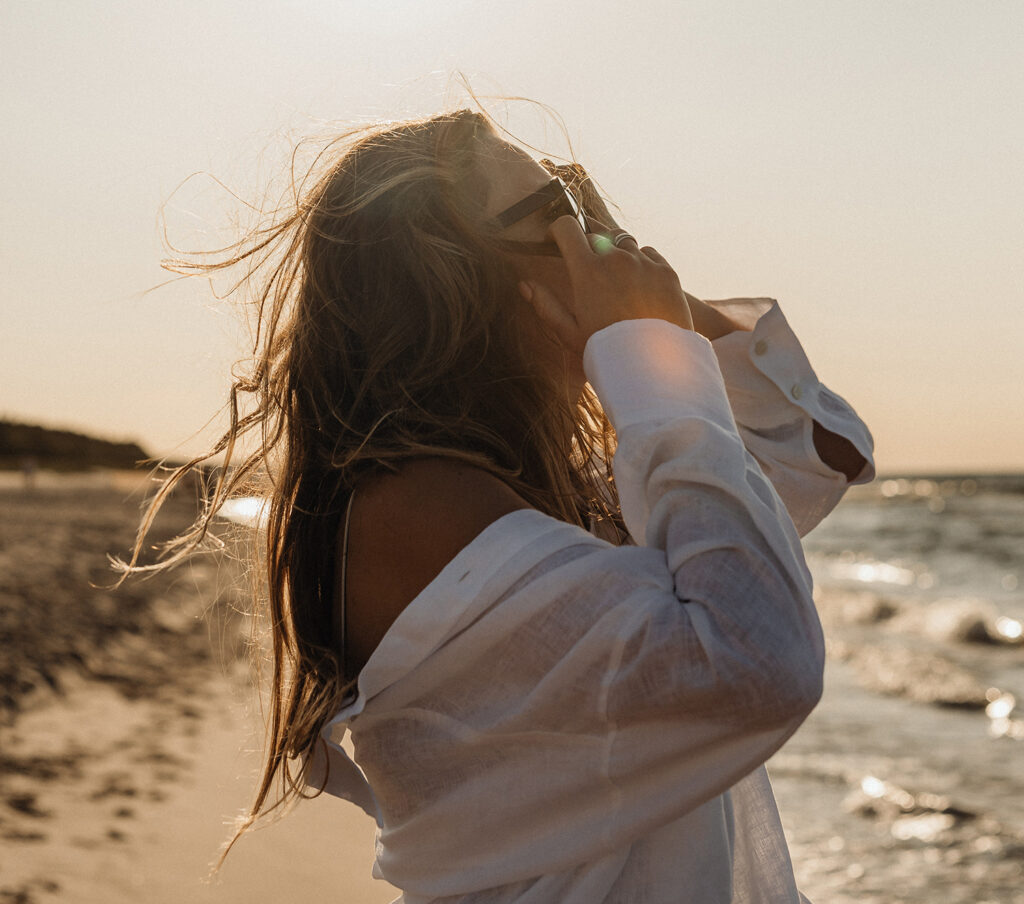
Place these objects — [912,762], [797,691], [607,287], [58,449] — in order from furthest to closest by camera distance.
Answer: [58,449]
[912,762]
[607,287]
[797,691]

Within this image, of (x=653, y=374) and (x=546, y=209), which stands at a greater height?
(x=546, y=209)

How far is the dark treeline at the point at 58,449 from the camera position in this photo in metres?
52.7

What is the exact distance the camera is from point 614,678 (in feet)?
3.66

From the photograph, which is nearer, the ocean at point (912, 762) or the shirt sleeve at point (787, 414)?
the shirt sleeve at point (787, 414)

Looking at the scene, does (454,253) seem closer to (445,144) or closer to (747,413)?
(445,144)

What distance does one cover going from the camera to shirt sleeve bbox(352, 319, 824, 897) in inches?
43.3

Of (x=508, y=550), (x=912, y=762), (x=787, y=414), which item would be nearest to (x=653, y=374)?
(x=508, y=550)

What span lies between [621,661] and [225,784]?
5137 millimetres

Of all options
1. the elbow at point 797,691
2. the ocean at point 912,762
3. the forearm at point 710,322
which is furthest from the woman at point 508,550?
the ocean at point 912,762

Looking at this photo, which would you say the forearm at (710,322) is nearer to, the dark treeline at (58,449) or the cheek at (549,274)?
the cheek at (549,274)

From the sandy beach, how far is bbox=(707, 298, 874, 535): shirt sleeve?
1203 mm

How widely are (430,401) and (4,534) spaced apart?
53.4 ft

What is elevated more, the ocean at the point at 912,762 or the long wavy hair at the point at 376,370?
the long wavy hair at the point at 376,370

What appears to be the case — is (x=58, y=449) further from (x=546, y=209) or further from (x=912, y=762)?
(x=546, y=209)
